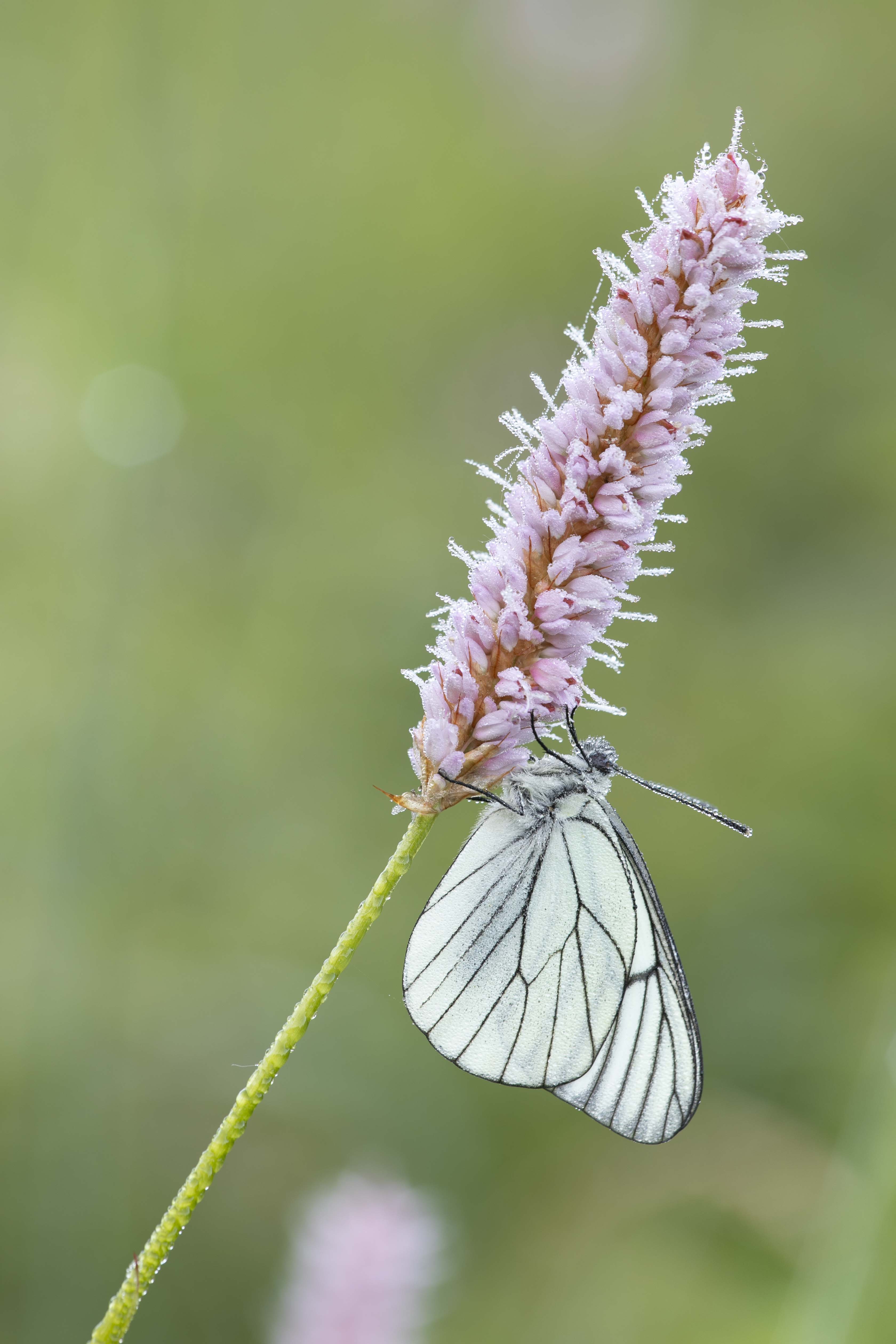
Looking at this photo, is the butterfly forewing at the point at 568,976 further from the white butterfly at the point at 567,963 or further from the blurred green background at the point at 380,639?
the blurred green background at the point at 380,639

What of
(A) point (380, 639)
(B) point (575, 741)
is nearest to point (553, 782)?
(B) point (575, 741)

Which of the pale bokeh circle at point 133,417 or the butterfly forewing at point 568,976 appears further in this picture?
the pale bokeh circle at point 133,417

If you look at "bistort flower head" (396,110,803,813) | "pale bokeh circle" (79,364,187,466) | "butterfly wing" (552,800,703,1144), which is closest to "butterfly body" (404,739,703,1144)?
"butterfly wing" (552,800,703,1144)

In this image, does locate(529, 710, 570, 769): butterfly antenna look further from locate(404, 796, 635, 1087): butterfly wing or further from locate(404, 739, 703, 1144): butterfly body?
locate(404, 796, 635, 1087): butterfly wing

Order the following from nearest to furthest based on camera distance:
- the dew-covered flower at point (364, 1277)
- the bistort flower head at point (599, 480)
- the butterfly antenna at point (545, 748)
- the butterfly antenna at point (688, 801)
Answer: the bistort flower head at point (599, 480)
the butterfly antenna at point (545, 748)
the butterfly antenna at point (688, 801)
the dew-covered flower at point (364, 1277)

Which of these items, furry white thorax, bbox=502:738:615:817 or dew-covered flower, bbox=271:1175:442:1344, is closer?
furry white thorax, bbox=502:738:615:817

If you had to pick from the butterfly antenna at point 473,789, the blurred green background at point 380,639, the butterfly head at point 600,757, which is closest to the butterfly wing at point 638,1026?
the butterfly head at point 600,757

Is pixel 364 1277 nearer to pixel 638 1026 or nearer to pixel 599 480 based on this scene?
pixel 638 1026
